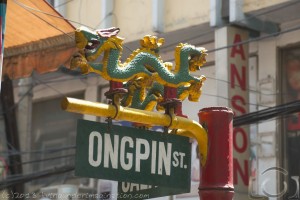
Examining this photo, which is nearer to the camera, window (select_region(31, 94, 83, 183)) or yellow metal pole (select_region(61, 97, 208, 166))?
yellow metal pole (select_region(61, 97, 208, 166))

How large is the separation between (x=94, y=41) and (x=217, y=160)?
108 centimetres

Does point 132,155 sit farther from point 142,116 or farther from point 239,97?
point 239,97

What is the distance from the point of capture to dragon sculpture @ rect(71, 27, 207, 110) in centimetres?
439

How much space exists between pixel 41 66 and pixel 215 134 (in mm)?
3359

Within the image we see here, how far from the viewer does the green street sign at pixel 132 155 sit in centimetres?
419

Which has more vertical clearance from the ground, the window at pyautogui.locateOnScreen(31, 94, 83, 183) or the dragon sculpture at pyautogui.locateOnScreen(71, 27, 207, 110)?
the window at pyautogui.locateOnScreen(31, 94, 83, 183)

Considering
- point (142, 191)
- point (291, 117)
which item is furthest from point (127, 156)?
point (291, 117)

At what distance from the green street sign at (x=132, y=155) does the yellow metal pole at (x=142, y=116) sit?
62 mm

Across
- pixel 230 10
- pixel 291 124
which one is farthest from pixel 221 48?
pixel 291 124

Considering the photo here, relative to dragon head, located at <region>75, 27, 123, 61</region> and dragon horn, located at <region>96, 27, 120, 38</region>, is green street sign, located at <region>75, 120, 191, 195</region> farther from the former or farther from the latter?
dragon horn, located at <region>96, 27, 120, 38</region>

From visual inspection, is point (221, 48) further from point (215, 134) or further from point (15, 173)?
point (215, 134)

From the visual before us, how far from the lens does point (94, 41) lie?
4426 millimetres

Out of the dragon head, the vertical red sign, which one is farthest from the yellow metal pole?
the vertical red sign

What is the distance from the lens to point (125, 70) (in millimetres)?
4504
